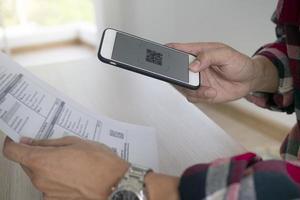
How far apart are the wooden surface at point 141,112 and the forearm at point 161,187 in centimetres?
19

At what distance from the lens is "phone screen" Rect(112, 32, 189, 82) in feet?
1.97

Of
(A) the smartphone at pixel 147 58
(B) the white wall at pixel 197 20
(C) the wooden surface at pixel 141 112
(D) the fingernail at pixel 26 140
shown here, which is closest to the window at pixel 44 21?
(B) the white wall at pixel 197 20

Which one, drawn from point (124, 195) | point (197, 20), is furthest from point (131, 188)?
point (197, 20)

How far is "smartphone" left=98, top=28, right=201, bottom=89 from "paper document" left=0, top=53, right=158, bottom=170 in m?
0.09

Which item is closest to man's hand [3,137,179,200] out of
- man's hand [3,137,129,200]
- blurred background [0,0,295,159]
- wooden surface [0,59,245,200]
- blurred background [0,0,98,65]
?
man's hand [3,137,129,200]

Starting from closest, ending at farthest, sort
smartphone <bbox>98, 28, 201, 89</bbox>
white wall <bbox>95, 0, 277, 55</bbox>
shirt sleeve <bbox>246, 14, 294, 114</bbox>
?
1. smartphone <bbox>98, 28, 201, 89</bbox>
2. shirt sleeve <bbox>246, 14, 294, 114</bbox>
3. white wall <bbox>95, 0, 277, 55</bbox>

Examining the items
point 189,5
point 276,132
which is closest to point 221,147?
point 276,132

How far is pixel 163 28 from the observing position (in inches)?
82.7

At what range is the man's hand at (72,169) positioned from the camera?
1.43 feet

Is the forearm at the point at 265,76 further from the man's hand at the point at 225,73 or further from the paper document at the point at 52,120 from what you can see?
the paper document at the point at 52,120

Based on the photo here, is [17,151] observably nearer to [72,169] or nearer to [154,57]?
[72,169]

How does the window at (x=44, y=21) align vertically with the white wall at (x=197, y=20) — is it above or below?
below

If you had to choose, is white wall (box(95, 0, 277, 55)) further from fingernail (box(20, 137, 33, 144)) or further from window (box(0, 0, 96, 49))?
fingernail (box(20, 137, 33, 144))

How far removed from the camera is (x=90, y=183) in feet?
1.43
